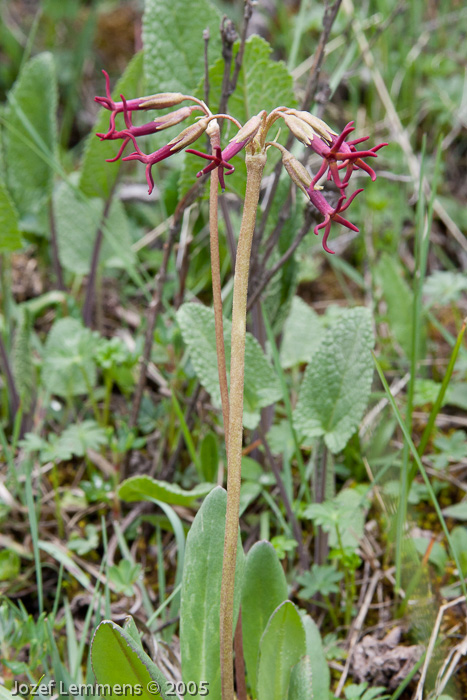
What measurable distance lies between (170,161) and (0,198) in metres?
0.59

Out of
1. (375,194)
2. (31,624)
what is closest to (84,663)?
(31,624)

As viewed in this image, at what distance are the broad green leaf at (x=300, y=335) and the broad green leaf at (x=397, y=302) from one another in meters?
0.24

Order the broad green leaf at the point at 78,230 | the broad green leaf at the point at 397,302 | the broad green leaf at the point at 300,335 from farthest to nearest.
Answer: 1. the broad green leaf at the point at 78,230
2. the broad green leaf at the point at 397,302
3. the broad green leaf at the point at 300,335

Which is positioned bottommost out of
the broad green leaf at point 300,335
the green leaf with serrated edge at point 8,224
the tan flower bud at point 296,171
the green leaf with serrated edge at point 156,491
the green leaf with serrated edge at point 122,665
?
the green leaf with serrated edge at point 122,665

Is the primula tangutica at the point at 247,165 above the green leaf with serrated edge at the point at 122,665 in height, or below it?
above

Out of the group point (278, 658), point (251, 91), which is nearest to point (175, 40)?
point (251, 91)

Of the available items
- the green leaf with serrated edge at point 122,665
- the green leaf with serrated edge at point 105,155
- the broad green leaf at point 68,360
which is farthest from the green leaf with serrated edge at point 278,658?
the green leaf with serrated edge at point 105,155

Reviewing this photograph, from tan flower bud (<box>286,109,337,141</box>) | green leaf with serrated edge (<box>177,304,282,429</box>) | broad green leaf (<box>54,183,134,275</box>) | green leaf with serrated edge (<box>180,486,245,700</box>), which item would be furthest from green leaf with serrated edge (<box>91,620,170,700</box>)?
broad green leaf (<box>54,183,134,275</box>)

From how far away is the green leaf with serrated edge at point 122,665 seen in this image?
0.88 metres

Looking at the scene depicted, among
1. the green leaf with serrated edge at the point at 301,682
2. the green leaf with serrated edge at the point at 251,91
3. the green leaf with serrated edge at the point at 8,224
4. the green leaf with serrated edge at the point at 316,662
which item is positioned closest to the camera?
the green leaf with serrated edge at the point at 301,682

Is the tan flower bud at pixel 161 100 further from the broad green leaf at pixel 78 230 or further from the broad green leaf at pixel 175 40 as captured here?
the broad green leaf at pixel 78 230

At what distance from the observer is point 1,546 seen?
155cm

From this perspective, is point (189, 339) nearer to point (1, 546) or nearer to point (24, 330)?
point (24, 330)

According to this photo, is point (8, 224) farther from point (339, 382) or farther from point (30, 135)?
point (339, 382)
